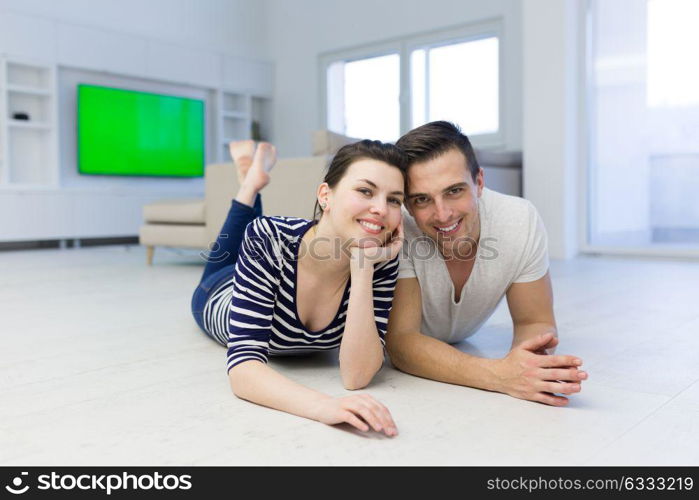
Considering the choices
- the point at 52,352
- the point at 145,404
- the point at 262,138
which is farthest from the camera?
the point at 262,138

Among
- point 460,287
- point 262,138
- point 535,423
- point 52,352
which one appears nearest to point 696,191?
point 460,287

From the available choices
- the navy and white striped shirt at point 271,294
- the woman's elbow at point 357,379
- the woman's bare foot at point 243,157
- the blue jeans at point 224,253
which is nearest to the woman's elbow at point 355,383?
the woman's elbow at point 357,379

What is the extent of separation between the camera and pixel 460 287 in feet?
5.38

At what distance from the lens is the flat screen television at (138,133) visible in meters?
6.77

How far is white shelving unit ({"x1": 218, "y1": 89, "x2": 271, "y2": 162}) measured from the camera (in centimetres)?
788

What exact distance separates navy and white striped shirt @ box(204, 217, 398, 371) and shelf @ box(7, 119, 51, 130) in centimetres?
557

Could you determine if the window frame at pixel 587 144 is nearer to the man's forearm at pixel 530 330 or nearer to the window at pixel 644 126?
Result: the window at pixel 644 126

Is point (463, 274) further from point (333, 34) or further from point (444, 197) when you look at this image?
point (333, 34)

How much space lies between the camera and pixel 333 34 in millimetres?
7781

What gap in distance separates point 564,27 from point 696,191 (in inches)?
57.6

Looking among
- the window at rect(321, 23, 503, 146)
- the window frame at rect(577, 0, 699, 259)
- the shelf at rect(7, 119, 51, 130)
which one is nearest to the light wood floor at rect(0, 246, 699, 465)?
the window frame at rect(577, 0, 699, 259)

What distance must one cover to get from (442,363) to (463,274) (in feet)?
0.83
